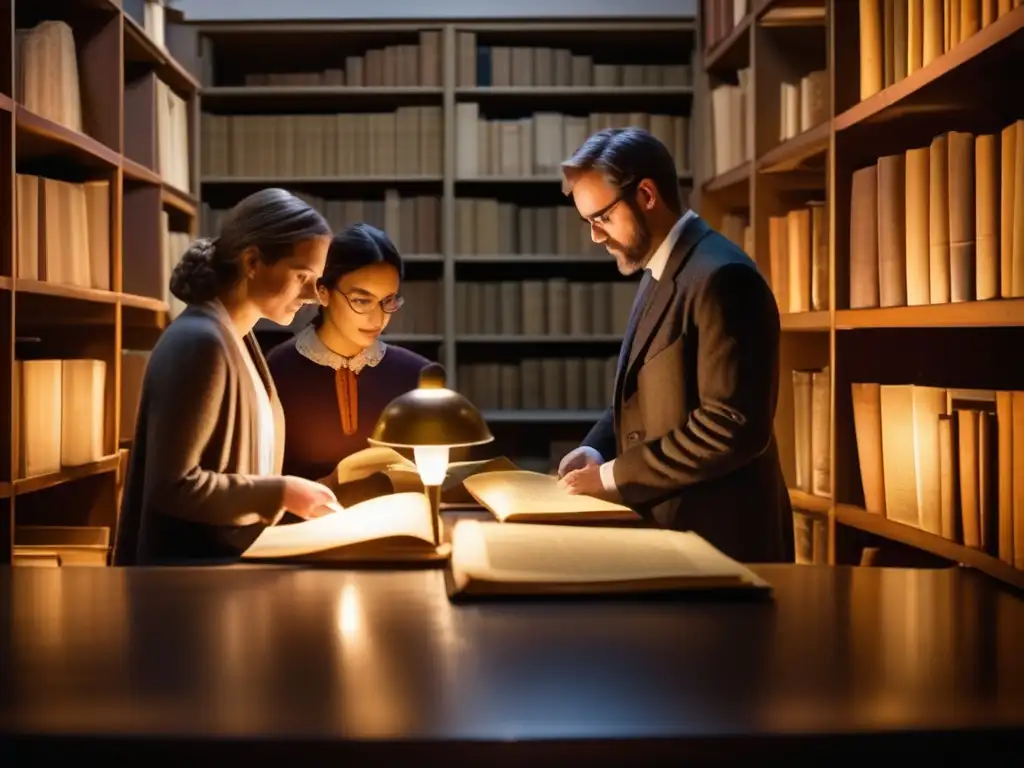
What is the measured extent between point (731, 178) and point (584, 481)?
5.89 ft

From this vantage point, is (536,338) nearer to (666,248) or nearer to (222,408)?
(666,248)

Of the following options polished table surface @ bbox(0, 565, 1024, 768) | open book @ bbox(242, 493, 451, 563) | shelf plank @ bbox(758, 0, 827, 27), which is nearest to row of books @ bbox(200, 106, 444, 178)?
shelf plank @ bbox(758, 0, 827, 27)

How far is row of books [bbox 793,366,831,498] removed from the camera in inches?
97.3

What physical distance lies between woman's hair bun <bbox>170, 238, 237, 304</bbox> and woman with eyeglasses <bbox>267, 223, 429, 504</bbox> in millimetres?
468

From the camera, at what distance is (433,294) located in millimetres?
4148

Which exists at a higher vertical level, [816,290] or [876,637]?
[816,290]

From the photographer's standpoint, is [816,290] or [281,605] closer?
[281,605]

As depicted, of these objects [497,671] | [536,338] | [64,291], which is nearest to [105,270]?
[64,291]

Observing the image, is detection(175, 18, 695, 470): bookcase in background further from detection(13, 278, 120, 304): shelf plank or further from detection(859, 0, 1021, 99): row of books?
detection(859, 0, 1021, 99): row of books

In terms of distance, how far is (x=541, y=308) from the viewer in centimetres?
413

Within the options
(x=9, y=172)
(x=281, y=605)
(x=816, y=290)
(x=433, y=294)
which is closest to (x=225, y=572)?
(x=281, y=605)

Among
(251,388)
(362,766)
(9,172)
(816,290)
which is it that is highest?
(9,172)

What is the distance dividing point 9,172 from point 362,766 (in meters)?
1.88

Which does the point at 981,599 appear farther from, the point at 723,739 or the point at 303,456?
the point at 303,456
